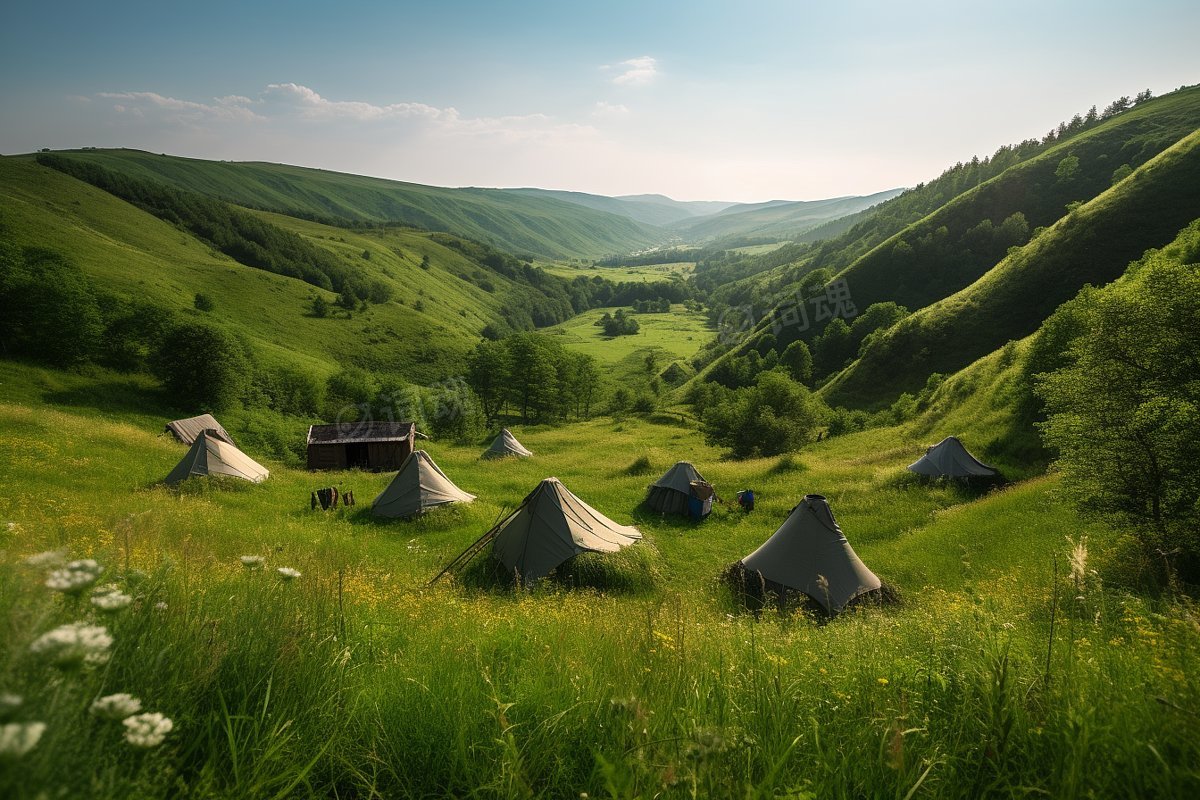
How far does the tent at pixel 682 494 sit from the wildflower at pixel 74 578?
24.9 meters

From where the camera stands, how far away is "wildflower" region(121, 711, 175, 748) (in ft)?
5.70

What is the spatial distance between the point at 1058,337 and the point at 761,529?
2281 centimetres

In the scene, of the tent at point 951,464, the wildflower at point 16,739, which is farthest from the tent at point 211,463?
the tent at point 951,464

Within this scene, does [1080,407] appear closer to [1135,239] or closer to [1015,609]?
[1015,609]

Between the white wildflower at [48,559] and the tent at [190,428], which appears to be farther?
the tent at [190,428]

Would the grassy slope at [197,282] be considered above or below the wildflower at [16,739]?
above

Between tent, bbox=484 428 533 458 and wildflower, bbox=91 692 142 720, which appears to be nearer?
wildflower, bbox=91 692 142 720

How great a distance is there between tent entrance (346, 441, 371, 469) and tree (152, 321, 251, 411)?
56.2 ft

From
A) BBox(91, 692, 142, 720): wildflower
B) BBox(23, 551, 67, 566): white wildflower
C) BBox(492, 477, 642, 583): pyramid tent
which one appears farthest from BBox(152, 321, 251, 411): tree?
BBox(91, 692, 142, 720): wildflower

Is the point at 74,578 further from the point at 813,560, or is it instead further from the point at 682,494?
the point at 682,494

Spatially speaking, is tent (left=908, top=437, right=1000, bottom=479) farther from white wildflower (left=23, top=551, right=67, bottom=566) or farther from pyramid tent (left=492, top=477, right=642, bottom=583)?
white wildflower (left=23, top=551, right=67, bottom=566)

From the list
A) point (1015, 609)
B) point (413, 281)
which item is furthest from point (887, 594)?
point (413, 281)

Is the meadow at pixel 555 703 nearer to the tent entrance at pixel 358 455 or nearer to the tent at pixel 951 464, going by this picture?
the tent at pixel 951 464

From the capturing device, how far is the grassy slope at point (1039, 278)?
5694cm
